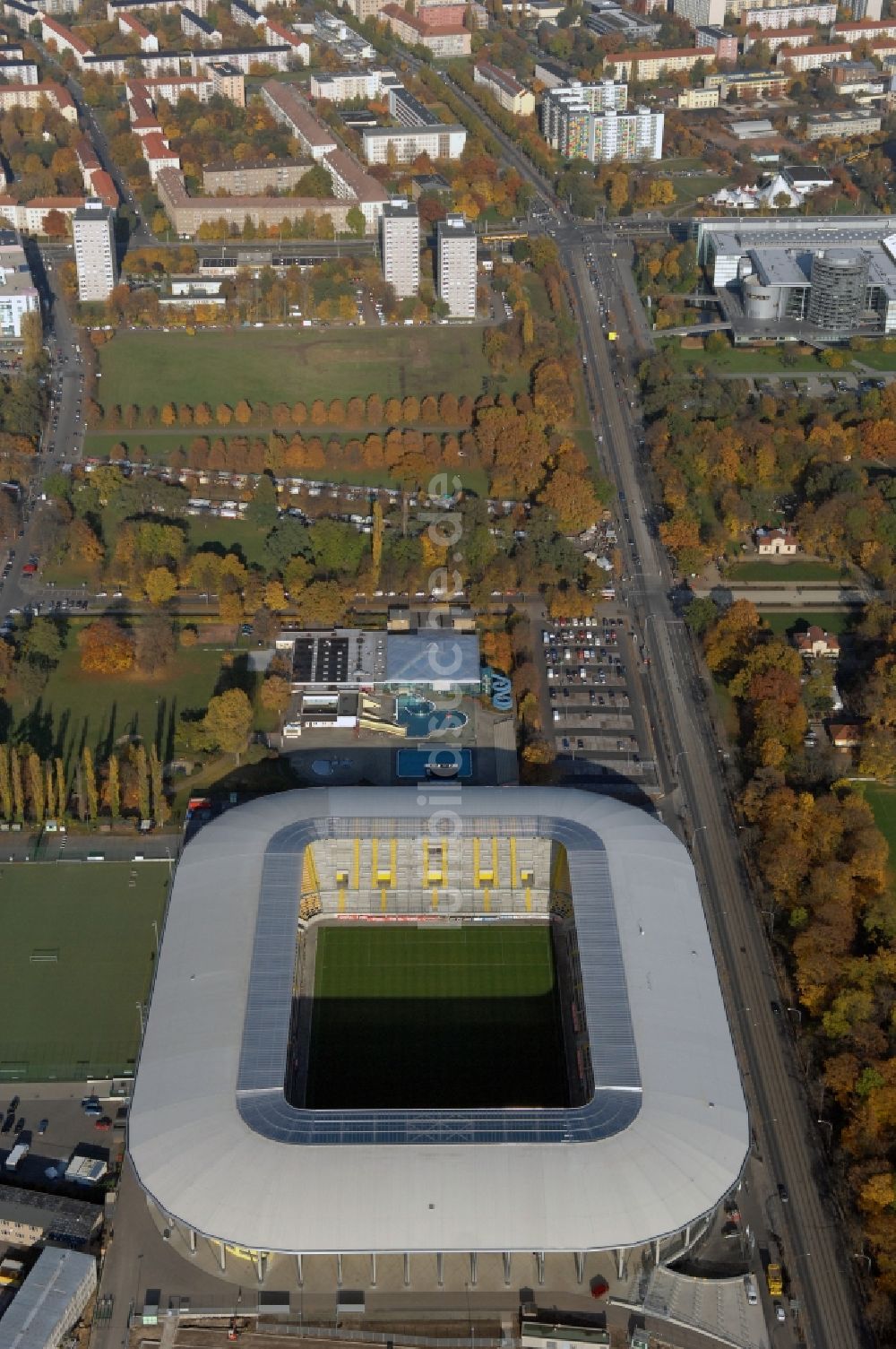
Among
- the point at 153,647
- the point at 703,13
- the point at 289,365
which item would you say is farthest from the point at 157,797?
the point at 703,13

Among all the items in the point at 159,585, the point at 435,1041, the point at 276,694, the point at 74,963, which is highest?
the point at 159,585

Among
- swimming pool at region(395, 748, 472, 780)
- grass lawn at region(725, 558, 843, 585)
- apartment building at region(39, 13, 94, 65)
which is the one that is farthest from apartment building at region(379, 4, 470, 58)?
swimming pool at region(395, 748, 472, 780)

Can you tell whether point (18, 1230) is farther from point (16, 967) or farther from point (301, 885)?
point (301, 885)

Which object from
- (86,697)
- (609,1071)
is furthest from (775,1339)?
(86,697)

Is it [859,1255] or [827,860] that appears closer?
Answer: [859,1255]

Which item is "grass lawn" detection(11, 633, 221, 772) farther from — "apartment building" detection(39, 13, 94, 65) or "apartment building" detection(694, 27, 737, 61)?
"apartment building" detection(694, 27, 737, 61)

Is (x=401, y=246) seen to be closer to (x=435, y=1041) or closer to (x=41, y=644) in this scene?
(x=41, y=644)

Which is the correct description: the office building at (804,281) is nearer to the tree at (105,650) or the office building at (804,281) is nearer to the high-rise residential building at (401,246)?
the high-rise residential building at (401,246)
